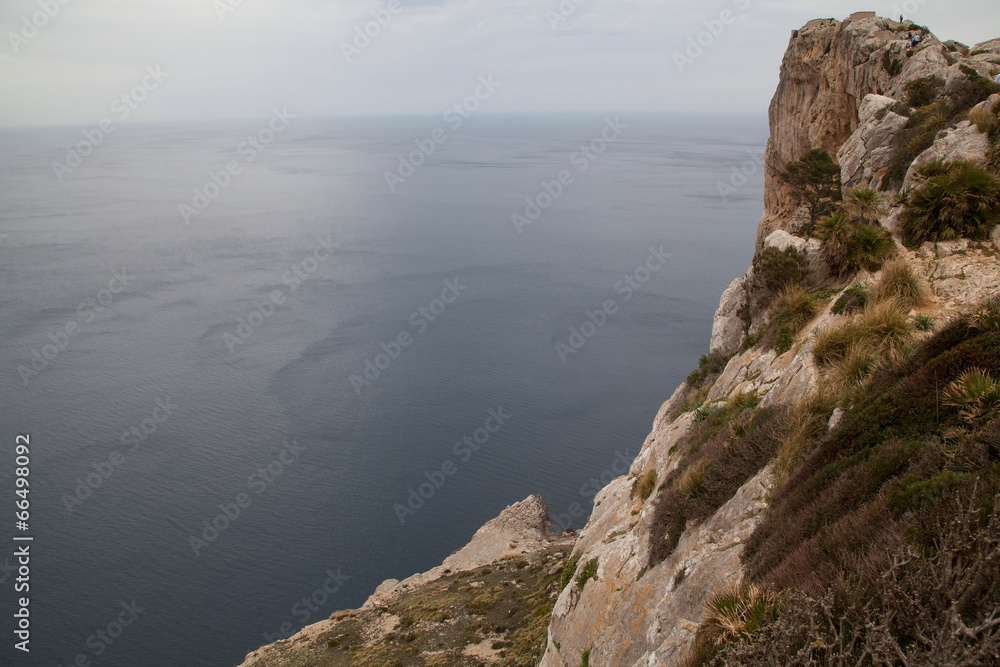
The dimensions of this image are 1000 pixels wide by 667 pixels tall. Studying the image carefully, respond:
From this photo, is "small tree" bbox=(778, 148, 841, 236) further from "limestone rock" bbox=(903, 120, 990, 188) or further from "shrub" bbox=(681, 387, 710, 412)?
"shrub" bbox=(681, 387, 710, 412)

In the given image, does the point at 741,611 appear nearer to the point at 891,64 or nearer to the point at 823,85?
the point at 891,64

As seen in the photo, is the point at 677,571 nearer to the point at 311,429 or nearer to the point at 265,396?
the point at 311,429

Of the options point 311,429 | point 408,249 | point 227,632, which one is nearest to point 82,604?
point 227,632

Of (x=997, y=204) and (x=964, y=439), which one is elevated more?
(x=997, y=204)

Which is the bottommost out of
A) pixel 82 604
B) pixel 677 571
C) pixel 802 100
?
pixel 82 604

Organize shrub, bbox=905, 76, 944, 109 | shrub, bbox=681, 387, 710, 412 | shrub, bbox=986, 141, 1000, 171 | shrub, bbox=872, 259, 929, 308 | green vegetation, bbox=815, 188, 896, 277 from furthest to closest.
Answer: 1. shrub, bbox=905, 76, 944, 109
2. shrub, bbox=681, 387, 710, 412
3. shrub, bbox=986, 141, 1000, 171
4. green vegetation, bbox=815, 188, 896, 277
5. shrub, bbox=872, 259, 929, 308

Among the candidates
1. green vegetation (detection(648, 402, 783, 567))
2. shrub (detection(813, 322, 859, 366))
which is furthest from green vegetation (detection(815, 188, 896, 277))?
green vegetation (detection(648, 402, 783, 567))

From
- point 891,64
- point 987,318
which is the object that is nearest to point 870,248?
point 987,318

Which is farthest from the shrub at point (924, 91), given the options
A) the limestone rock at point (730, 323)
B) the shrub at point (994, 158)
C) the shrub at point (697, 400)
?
the shrub at point (697, 400)
